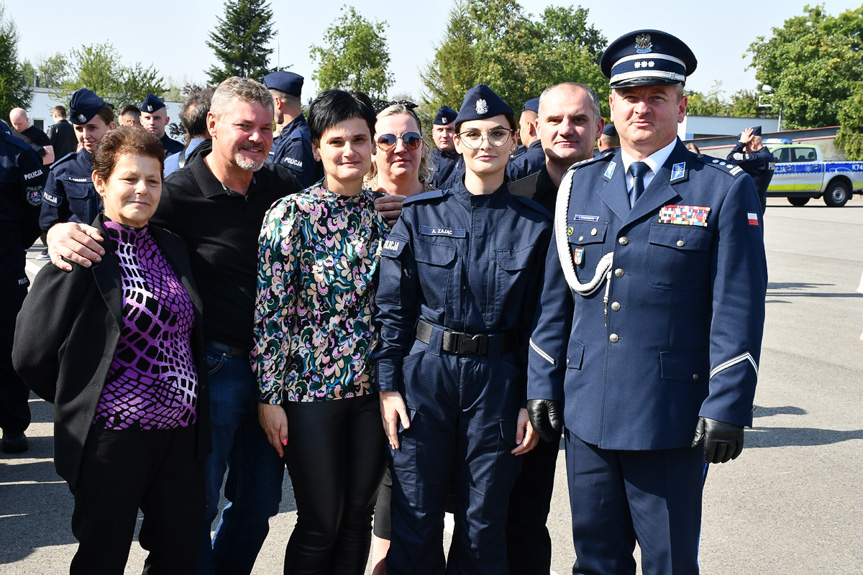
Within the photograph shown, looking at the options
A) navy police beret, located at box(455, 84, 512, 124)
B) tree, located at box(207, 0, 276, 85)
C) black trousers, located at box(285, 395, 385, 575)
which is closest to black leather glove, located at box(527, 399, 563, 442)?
black trousers, located at box(285, 395, 385, 575)

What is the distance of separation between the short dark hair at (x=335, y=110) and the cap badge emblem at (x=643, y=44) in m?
1.07

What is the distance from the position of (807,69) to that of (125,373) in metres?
52.0

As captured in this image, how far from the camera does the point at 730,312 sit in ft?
8.00

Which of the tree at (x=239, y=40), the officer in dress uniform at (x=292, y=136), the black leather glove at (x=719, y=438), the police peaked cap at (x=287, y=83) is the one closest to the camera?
the black leather glove at (x=719, y=438)

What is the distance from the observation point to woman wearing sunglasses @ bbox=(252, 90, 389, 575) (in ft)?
9.41

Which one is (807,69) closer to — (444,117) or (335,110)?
(444,117)

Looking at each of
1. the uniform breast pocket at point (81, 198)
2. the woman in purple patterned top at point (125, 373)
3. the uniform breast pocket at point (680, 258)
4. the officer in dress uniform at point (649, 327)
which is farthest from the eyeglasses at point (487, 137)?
the uniform breast pocket at point (81, 198)

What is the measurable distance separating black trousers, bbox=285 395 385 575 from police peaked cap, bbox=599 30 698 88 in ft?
5.08

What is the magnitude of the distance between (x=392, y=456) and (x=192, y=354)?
85cm

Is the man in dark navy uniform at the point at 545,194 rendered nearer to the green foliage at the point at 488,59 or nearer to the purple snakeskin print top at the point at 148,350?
the purple snakeskin print top at the point at 148,350

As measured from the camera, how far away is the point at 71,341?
2.51m

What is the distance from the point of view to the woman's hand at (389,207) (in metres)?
3.11

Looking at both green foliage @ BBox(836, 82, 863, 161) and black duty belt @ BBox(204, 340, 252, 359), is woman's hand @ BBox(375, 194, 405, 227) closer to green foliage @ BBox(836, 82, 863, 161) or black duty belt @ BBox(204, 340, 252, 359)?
black duty belt @ BBox(204, 340, 252, 359)

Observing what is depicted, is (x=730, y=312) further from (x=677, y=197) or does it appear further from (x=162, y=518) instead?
(x=162, y=518)
